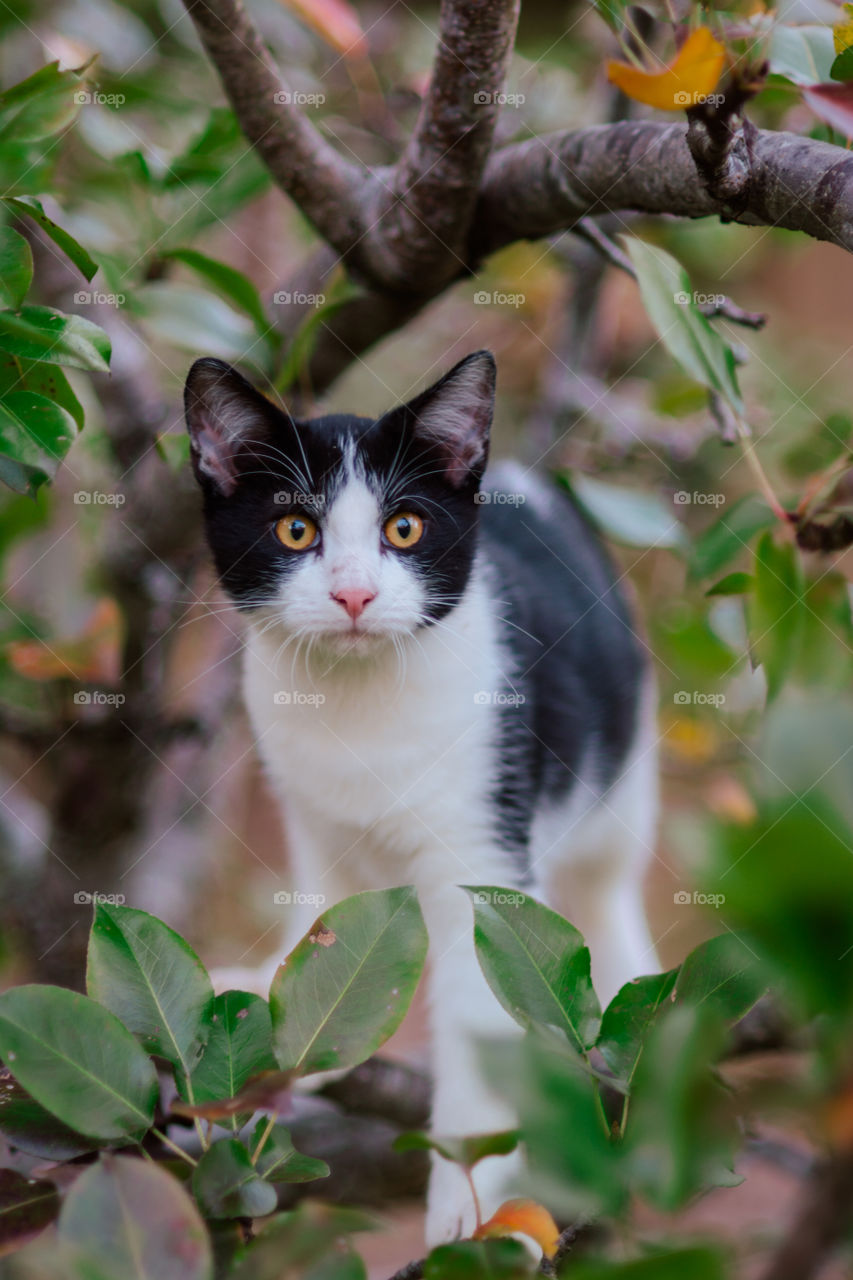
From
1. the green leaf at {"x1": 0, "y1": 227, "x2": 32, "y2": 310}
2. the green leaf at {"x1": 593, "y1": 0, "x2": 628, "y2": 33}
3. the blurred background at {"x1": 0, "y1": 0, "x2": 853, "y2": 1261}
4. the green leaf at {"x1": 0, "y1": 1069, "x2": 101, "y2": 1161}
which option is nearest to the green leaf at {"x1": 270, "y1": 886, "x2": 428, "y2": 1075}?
the green leaf at {"x1": 0, "y1": 1069, "x2": 101, "y2": 1161}

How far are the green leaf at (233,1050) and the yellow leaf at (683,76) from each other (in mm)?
595

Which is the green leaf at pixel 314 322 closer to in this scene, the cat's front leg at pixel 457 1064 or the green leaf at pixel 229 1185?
the cat's front leg at pixel 457 1064

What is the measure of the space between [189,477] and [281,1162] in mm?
919

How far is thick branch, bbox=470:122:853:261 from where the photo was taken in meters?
0.67

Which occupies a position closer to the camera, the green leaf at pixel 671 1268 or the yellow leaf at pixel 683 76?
the green leaf at pixel 671 1268

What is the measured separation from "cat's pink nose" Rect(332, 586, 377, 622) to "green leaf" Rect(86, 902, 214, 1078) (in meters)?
0.43

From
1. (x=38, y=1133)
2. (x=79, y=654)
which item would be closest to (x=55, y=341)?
(x=38, y=1133)

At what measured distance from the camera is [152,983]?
0.61m

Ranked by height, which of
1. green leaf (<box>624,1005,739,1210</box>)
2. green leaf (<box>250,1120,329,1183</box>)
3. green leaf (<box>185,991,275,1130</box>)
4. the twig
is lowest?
green leaf (<box>250,1120,329,1183</box>)

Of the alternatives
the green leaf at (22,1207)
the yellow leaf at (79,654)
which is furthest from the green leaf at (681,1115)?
the yellow leaf at (79,654)

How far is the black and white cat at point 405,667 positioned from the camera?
1047 mm

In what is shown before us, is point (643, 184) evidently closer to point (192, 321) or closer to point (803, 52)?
point (803, 52)

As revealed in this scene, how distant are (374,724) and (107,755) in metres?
0.51

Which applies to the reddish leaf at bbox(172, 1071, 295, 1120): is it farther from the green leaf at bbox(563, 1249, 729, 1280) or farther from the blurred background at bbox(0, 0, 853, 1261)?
the blurred background at bbox(0, 0, 853, 1261)
